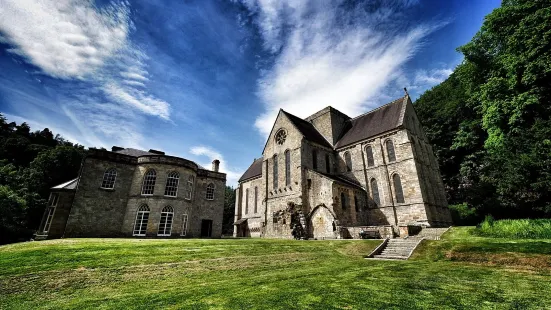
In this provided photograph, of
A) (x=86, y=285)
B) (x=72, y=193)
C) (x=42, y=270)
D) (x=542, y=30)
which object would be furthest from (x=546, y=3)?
(x=72, y=193)

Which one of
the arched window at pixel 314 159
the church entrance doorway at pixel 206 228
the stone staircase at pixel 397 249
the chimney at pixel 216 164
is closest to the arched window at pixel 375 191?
the arched window at pixel 314 159

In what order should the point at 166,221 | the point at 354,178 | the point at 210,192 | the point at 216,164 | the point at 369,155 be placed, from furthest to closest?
the point at 216,164, the point at 210,192, the point at 354,178, the point at 369,155, the point at 166,221

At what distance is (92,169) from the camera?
69.1 feet

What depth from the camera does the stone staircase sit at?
12.2 m

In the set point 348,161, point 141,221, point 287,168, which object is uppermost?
point 348,161

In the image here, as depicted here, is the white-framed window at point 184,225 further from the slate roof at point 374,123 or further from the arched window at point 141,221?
the slate roof at point 374,123

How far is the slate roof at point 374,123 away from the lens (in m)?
26.4

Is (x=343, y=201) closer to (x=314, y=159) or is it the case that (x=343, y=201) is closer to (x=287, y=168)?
(x=314, y=159)

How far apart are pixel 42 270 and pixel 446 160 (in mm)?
40289

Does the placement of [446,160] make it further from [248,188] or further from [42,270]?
[42,270]

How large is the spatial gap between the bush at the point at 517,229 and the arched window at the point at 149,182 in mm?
26211

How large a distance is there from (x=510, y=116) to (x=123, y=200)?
36276 millimetres

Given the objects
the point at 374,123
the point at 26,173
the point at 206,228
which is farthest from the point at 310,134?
the point at 26,173

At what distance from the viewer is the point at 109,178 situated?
2164 cm
